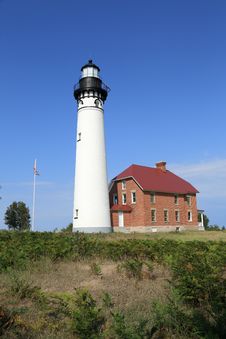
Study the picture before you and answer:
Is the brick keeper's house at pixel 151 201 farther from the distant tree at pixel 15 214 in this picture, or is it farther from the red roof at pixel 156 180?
the distant tree at pixel 15 214

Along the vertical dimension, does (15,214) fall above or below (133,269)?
above

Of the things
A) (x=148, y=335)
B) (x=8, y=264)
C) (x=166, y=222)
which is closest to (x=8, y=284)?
(x=8, y=264)

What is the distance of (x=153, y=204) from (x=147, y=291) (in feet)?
107

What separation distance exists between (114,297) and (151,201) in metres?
32.9

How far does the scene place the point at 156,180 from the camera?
1655 inches

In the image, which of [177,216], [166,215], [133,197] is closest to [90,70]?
[133,197]

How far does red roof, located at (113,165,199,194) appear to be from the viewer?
131 feet

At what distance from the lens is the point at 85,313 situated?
5023 millimetres

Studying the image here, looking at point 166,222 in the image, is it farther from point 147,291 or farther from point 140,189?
point 147,291

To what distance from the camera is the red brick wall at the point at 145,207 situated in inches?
1513

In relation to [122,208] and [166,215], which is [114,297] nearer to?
[122,208]

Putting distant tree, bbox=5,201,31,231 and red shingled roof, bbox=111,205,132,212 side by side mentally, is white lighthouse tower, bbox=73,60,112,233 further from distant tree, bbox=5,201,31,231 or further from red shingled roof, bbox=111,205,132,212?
distant tree, bbox=5,201,31,231

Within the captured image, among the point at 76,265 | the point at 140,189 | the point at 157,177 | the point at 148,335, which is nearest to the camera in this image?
the point at 148,335

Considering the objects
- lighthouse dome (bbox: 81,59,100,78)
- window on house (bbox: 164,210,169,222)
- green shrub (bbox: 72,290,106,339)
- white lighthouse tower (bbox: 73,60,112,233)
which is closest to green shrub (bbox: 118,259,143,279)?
green shrub (bbox: 72,290,106,339)
